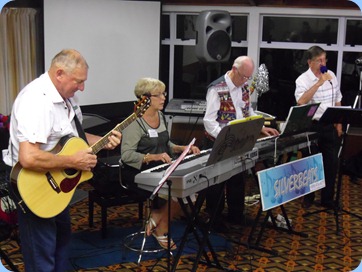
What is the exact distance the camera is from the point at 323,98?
509cm

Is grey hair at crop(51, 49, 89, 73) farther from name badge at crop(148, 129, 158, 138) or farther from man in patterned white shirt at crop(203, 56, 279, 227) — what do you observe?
man in patterned white shirt at crop(203, 56, 279, 227)

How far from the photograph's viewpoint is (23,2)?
5.55m

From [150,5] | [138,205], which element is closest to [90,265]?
[138,205]

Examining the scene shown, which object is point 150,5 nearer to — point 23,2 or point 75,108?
point 23,2

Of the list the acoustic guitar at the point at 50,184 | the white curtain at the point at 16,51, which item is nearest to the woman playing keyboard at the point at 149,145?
the acoustic guitar at the point at 50,184

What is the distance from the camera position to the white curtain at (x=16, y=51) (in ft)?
17.9

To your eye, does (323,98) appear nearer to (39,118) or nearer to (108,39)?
(108,39)

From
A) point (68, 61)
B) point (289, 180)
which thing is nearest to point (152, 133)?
point (289, 180)

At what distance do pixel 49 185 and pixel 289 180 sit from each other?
1.70 meters

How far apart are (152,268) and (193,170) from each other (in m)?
1.05

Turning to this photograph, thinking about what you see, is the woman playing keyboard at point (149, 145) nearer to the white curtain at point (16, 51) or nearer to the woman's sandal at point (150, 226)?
the woman's sandal at point (150, 226)

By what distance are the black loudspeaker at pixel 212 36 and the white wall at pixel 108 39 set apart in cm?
129

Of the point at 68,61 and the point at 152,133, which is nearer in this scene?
the point at 68,61

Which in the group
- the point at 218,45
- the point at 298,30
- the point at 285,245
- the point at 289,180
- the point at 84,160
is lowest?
the point at 285,245
